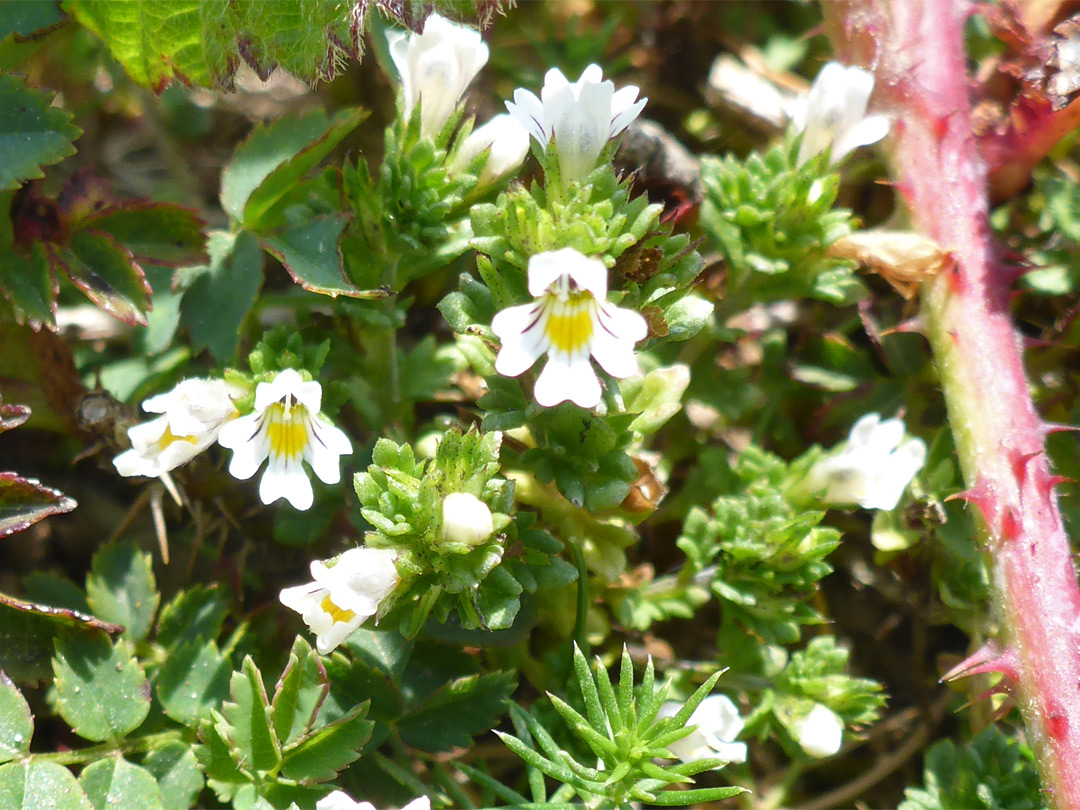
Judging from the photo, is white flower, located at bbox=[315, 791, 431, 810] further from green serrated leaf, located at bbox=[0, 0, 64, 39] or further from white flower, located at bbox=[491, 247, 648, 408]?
green serrated leaf, located at bbox=[0, 0, 64, 39]

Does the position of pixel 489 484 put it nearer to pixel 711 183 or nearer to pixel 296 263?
pixel 296 263

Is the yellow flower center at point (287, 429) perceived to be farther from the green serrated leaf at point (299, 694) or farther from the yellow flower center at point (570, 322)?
the yellow flower center at point (570, 322)

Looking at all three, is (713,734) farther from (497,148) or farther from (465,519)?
(497,148)

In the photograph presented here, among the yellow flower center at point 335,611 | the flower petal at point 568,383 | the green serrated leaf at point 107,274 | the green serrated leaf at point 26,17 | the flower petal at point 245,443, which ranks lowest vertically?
the yellow flower center at point 335,611

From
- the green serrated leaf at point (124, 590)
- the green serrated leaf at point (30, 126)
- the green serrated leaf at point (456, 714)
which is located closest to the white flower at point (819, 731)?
the green serrated leaf at point (456, 714)

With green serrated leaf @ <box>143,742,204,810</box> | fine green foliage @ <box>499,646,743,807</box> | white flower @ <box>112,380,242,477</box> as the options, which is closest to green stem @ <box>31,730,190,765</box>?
green serrated leaf @ <box>143,742,204,810</box>

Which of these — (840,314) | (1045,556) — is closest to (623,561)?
(1045,556)
